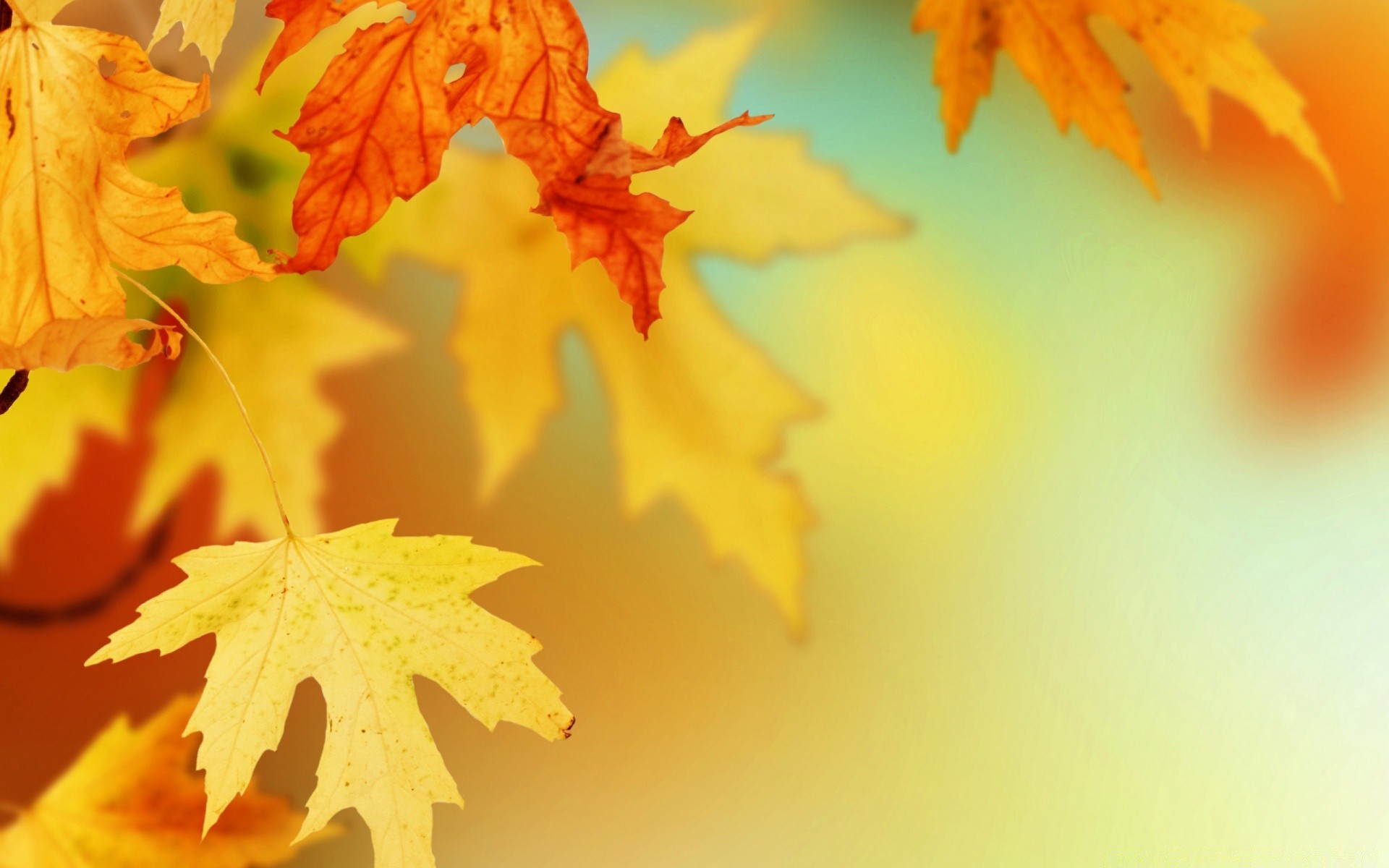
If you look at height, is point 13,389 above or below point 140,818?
above

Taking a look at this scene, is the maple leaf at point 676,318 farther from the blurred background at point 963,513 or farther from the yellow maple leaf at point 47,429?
the yellow maple leaf at point 47,429

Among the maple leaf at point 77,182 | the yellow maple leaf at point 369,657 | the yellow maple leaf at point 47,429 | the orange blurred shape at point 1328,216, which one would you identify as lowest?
the yellow maple leaf at point 47,429

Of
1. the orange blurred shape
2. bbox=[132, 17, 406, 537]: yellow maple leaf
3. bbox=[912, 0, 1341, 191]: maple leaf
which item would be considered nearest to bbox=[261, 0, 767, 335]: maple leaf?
bbox=[132, 17, 406, 537]: yellow maple leaf

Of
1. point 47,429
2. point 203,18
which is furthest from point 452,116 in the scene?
point 47,429

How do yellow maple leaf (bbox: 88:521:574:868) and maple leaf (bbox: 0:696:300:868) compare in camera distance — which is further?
maple leaf (bbox: 0:696:300:868)

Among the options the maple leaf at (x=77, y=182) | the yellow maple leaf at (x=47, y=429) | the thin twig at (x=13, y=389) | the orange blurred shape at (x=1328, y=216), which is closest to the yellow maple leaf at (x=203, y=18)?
the maple leaf at (x=77, y=182)

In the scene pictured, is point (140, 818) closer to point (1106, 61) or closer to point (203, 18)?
point (203, 18)

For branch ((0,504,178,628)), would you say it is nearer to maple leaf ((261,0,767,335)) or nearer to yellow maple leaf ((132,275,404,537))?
yellow maple leaf ((132,275,404,537))
